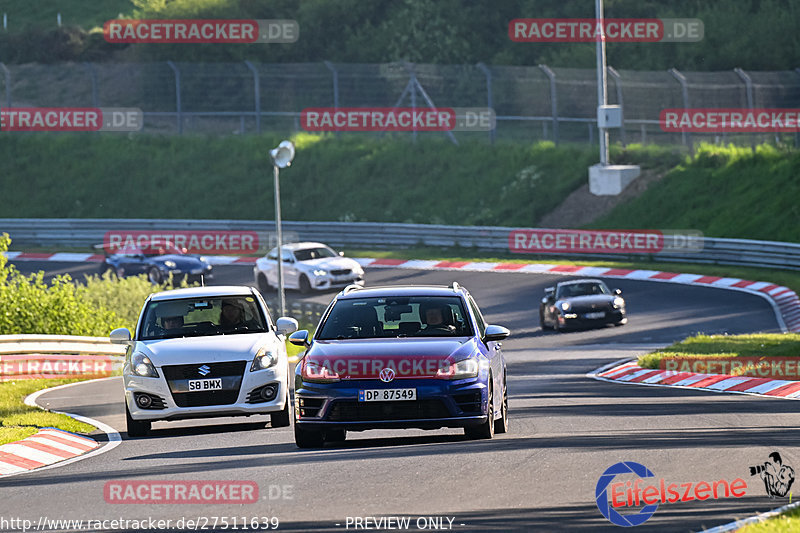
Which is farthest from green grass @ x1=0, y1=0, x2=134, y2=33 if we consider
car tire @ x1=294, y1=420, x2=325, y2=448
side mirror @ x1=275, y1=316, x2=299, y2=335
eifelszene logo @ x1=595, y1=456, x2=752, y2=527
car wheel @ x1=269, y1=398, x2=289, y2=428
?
eifelszene logo @ x1=595, y1=456, x2=752, y2=527

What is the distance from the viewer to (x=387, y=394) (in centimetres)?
1355

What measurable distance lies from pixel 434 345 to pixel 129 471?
9.87 feet

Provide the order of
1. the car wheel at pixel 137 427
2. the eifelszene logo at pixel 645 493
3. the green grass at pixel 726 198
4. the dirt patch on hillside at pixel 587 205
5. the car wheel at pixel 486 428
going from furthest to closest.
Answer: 1. the dirt patch on hillside at pixel 587 205
2. the green grass at pixel 726 198
3. the car wheel at pixel 137 427
4. the car wheel at pixel 486 428
5. the eifelszene logo at pixel 645 493

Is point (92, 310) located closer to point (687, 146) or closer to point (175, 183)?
point (687, 146)

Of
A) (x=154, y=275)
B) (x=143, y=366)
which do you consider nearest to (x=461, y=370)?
(x=143, y=366)

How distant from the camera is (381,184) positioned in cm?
5578

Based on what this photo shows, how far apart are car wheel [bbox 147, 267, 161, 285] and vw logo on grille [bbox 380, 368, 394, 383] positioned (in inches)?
1142

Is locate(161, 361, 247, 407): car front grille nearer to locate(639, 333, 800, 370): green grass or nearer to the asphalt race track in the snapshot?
the asphalt race track

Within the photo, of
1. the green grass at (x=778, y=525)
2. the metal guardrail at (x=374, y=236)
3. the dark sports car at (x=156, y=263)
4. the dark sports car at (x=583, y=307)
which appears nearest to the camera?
the green grass at (x=778, y=525)

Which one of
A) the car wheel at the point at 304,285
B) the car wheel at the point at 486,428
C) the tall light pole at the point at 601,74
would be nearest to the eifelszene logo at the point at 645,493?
the car wheel at the point at 486,428

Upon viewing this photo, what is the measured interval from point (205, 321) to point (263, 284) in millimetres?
24001

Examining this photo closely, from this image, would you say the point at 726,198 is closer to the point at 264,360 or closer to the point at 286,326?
the point at 286,326

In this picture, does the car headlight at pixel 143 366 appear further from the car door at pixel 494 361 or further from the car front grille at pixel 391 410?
the car door at pixel 494 361

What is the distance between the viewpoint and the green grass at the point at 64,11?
284 ft
